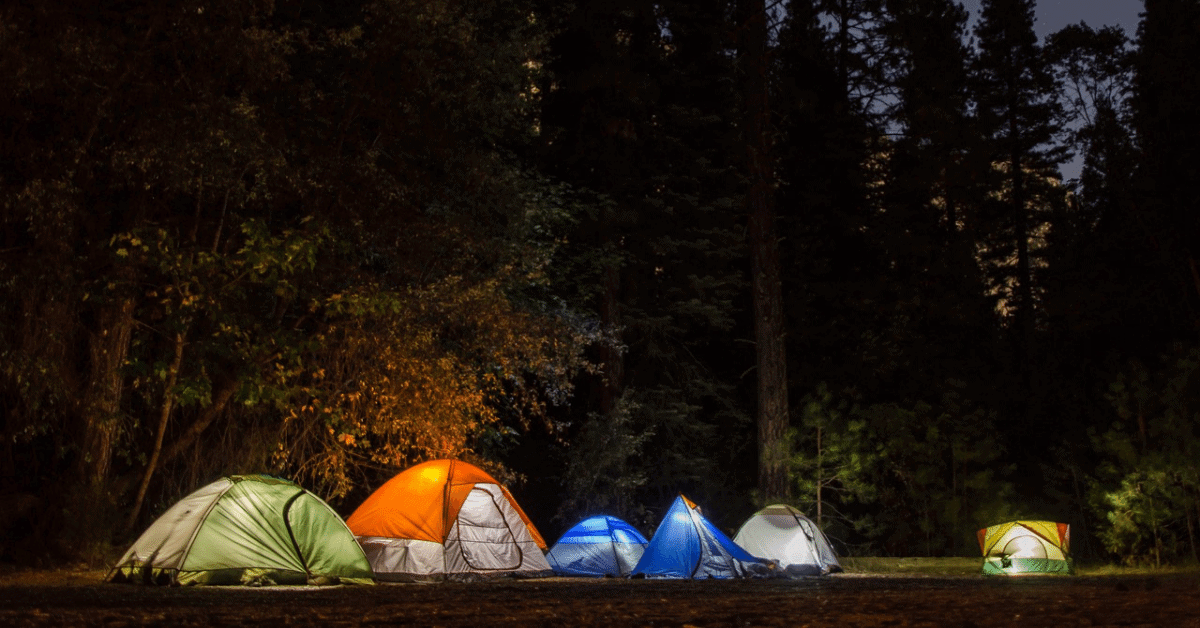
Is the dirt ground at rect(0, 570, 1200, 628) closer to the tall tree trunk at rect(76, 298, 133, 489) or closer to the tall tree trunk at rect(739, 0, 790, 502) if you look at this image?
the tall tree trunk at rect(76, 298, 133, 489)

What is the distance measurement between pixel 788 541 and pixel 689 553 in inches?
94.8

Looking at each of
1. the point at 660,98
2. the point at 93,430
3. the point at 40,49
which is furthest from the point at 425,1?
the point at 660,98

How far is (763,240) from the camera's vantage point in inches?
747

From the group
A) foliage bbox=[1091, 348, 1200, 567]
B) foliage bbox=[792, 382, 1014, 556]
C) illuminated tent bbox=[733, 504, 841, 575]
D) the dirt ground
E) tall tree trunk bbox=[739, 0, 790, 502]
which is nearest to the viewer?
the dirt ground

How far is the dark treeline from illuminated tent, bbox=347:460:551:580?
0.98m

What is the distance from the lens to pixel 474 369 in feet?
49.7

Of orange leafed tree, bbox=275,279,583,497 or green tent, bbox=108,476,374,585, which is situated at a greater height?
orange leafed tree, bbox=275,279,583,497

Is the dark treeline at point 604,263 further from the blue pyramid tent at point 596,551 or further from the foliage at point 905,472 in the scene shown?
the blue pyramid tent at point 596,551

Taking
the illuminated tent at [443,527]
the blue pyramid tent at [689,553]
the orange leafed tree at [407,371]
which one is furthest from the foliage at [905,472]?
the illuminated tent at [443,527]

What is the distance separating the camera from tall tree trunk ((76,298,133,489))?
1247cm

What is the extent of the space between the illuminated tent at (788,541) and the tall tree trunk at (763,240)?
108 inches

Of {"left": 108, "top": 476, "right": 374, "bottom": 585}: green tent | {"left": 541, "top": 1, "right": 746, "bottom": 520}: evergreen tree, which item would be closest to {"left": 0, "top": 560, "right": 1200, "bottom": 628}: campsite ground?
{"left": 108, "top": 476, "right": 374, "bottom": 585}: green tent

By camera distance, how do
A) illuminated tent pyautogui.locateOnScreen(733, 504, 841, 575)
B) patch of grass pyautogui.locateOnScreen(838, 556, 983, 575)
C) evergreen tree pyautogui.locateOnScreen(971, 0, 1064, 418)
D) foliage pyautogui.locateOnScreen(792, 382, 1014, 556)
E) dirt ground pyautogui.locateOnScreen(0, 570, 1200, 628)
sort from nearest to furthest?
dirt ground pyautogui.locateOnScreen(0, 570, 1200, 628), illuminated tent pyautogui.locateOnScreen(733, 504, 841, 575), patch of grass pyautogui.locateOnScreen(838, 556, 983, 575), foliage pyautogui.locateOnScreen(792, 382, 1014, 556), evergreen tree pyautogui.locateOnScreen(971, 0, 1064, 418)

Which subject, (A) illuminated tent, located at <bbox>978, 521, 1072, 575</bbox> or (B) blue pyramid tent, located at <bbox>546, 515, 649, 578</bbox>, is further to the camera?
(A) illuminated tent, located at <bbox>978, 521, 1072, 575</bbox>
